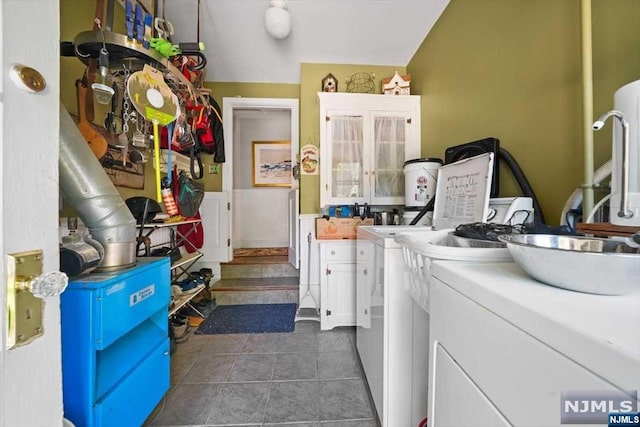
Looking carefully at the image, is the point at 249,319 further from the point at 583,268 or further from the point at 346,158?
the point at 583,268

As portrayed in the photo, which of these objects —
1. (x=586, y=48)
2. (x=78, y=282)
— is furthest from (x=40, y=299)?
(x=586, y=48)

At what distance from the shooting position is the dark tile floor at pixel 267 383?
1340mm

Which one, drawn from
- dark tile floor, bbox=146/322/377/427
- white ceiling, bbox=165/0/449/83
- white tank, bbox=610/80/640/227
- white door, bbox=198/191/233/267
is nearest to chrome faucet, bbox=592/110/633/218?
white tank, bbox=610/80/640/227

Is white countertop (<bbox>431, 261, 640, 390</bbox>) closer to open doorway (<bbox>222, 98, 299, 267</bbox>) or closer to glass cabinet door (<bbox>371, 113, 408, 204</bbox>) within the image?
glass cabinet door (<bbox>371, 113, 408, 204</bbox>)

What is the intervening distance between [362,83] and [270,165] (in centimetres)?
212

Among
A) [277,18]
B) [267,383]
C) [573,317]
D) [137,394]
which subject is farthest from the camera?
[277,18]

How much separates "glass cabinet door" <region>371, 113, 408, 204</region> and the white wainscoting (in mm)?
2164

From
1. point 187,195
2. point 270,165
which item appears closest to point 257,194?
point 270,165

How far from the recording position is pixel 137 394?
1.11 metres

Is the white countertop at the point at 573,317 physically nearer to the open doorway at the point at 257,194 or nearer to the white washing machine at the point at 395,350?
the white washing machine at the point at 395,350

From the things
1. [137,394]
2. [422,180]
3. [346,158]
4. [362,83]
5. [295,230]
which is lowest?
[137,394]

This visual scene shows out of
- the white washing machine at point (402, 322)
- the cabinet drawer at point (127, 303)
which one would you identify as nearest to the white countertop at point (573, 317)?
the white washing machine at point (402, 322)

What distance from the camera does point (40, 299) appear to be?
0.47 metres

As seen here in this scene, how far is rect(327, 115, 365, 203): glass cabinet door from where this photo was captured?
2.43m
